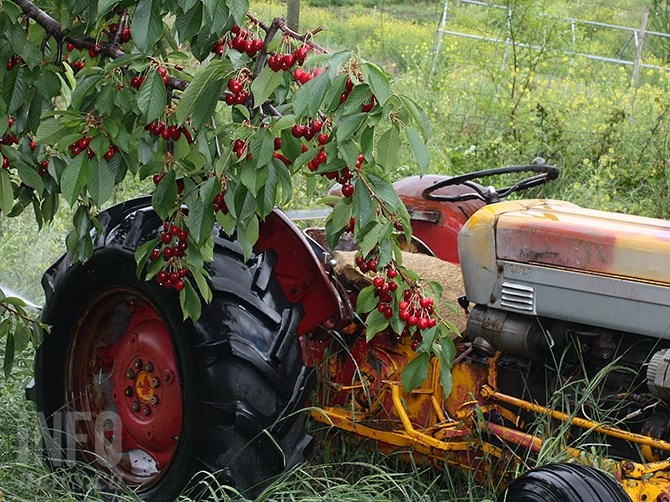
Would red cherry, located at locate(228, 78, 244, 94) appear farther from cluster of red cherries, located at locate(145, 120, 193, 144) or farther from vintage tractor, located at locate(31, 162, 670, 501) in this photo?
vintage tractor, located at locate(31, 162, 670, 501)

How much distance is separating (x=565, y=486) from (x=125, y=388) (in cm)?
163

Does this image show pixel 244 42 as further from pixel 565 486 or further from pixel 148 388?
pixel 148 388

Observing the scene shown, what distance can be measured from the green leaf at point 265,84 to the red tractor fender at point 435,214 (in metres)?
2.03

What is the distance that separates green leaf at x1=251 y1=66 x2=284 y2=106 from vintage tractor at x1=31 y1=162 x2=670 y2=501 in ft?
3.58

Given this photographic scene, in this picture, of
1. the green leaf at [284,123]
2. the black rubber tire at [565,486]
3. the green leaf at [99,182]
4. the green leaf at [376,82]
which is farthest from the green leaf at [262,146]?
the black rubber tire at [565,486]

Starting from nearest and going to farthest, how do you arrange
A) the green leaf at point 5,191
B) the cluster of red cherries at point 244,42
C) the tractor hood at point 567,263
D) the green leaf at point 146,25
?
1. the green leaf at point 146,25
2. the cluster of red cherries at point 244,42
3. the green leaf at point 5,191
4. the tractor hood at point 567,263

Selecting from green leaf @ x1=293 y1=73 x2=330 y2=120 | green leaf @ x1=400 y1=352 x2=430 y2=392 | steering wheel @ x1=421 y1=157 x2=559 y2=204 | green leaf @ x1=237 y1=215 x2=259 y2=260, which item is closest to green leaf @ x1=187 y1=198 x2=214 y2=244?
green leaf @ x1=237 y1=215 x2=259 y2=260

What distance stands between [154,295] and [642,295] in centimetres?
149

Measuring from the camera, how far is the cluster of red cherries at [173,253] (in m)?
2.64

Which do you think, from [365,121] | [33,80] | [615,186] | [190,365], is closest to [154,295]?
[190,365]

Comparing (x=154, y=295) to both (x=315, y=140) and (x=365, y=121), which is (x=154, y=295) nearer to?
(x=315, y=140)

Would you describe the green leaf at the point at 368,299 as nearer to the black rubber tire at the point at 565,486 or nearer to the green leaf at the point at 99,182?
the black rubber tire at the point at 565,486

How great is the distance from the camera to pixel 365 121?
2.15 meters

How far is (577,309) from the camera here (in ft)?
10.4
